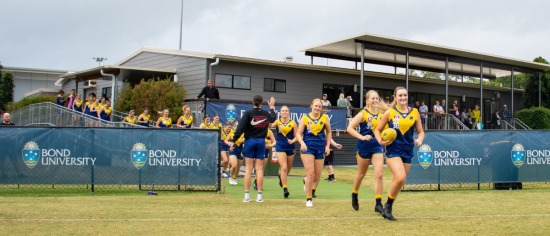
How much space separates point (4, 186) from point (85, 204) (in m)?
3.44

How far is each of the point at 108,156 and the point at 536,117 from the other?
26.4 meters

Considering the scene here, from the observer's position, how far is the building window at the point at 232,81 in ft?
87.6

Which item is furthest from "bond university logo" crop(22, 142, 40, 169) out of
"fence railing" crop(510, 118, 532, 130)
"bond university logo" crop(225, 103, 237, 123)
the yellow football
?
"fence railing" crop(510, 118, 532, 130)

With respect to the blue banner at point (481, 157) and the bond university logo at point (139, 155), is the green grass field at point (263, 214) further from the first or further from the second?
the blue banner at point (481, 157)

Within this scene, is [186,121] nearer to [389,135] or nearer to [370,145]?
[370,145]

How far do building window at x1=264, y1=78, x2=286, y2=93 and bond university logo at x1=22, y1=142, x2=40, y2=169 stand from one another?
16016mm

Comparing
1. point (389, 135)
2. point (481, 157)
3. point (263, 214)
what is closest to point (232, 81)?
point (481, 157)

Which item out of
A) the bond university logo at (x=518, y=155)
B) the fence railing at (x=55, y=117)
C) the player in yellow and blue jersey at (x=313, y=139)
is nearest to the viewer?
the player in yellow and blue jersey at (x=313, y=139)

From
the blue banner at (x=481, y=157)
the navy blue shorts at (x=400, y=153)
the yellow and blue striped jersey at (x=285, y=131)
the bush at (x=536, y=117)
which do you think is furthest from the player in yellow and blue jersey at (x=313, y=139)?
the bush at (x=536, y=117)

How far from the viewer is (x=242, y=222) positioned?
8336 millimetres

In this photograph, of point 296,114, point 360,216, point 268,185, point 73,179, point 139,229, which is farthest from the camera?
point 296,114

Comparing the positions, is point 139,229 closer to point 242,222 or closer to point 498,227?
point 242,222

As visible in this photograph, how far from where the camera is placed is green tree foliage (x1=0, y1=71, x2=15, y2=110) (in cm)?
4978

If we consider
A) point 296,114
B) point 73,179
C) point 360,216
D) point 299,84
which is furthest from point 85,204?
point 299,84
